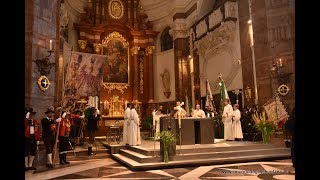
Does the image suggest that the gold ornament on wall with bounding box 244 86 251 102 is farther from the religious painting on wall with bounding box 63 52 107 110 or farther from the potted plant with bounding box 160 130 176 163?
the religious painting on wall with bounding box 63 52 107 110

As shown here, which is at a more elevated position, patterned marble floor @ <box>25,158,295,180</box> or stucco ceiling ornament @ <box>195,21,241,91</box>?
stucco ceiling ornament @ <box>195,21,241,91</box>

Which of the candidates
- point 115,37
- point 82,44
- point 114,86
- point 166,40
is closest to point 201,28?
point 166,40

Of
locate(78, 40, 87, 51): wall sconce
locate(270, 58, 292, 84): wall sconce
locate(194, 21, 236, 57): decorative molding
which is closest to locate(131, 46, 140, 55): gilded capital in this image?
locate(78, 40, 87, 51): wall sconce

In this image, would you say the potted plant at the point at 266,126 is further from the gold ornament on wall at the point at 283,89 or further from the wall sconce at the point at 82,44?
the wall sconce at the point at 82,44

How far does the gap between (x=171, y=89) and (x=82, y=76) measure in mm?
11565

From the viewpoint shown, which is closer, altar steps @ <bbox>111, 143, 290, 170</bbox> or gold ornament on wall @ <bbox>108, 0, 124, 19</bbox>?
altar steps @ <bbox>111, 143, 290, 170</bbox>

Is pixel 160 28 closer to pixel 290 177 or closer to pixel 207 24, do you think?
pixel 207 24

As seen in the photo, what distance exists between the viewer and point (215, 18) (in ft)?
47.7

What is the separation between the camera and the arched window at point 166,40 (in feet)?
67.5

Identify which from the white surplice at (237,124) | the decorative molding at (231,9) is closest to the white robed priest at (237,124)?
the white surplice at (237,124)

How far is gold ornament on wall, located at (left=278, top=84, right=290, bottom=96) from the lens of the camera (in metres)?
10.5

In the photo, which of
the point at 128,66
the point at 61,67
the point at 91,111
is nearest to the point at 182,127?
the point at 91,111

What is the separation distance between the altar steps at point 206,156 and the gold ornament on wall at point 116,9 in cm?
1362

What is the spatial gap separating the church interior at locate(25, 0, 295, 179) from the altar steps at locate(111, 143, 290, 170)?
0.03m
